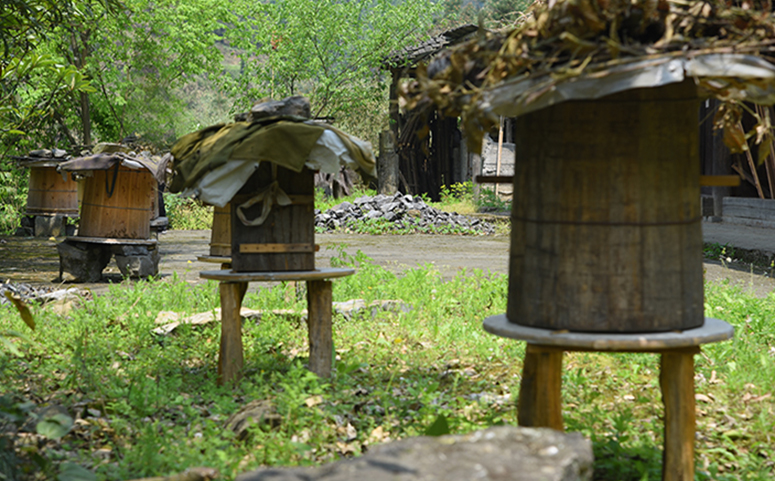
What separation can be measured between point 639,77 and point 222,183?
2.59 m

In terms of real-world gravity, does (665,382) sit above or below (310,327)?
above

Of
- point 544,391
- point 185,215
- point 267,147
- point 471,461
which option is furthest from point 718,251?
point 185,215

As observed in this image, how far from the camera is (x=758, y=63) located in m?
2.43

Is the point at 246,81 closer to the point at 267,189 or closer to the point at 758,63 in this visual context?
the point at 267,189

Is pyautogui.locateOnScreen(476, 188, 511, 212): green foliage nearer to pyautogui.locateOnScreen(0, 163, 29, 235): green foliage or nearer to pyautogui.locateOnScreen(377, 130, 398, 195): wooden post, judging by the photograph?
pyautogui.locateOnScreen(377, 130, 398, 195): wooden post

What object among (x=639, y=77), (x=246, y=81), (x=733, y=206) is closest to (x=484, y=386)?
(x=639, y=77)

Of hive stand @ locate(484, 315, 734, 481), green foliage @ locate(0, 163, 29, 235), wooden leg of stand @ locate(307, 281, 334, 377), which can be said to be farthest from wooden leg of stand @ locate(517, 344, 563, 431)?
green foliage @ locate(0, 163, 29, 235)

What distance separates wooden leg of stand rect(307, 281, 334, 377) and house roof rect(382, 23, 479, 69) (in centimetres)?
1758

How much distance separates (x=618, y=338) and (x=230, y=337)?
2750 millimetres

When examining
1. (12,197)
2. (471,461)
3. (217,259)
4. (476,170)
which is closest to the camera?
(471,461)

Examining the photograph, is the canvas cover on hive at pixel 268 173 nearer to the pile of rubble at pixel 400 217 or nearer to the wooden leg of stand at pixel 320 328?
the wooden leg of stand at pixel 320 328

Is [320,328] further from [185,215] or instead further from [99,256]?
[185,215]

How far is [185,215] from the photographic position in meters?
20.1

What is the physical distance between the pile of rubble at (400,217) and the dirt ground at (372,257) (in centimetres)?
97
